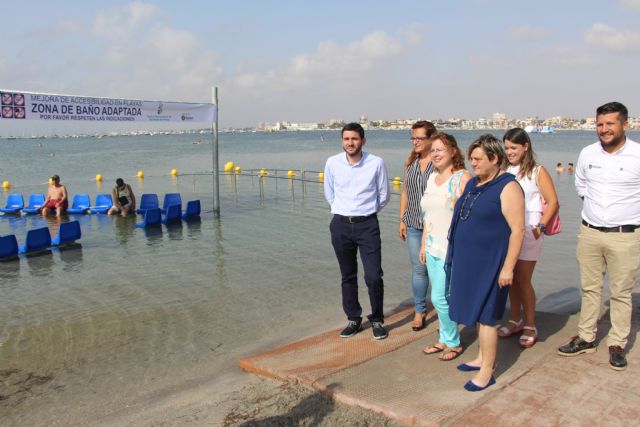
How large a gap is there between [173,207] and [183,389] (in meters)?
9.82

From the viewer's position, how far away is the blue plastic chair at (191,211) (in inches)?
563

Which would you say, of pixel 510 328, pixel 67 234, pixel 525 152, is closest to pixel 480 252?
pixel 525 152

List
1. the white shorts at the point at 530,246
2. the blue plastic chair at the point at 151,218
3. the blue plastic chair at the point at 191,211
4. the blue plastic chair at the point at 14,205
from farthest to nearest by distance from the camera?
the blue plastic chair at the point at 14,205 → the blue plastic chair at the point at 191,211 → the blue plastic chair at the point at 151,218 → the white shorts at the point at 530,246

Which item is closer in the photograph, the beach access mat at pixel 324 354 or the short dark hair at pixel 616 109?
the short dark hair at pixel 616 109

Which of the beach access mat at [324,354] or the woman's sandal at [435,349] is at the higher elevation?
the woman's sandal at [435,349]

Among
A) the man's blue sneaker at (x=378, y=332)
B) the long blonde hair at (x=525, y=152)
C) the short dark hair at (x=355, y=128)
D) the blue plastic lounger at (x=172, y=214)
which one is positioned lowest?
the man's blue sneaker at (x=378, y=332)

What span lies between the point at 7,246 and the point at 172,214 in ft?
15.0

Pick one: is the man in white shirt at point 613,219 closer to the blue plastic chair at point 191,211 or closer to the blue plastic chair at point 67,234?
the blue plastic chair at point 67,234

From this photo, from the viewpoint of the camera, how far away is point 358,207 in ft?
15.6

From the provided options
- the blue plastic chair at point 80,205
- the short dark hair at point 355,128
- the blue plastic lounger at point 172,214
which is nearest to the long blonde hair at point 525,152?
the short dark hair at point 355,128

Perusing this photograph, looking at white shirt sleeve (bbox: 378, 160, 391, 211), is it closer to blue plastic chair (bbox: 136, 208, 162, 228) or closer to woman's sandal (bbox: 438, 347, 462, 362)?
woman's sandal (bbox: 438, 347, 462, 362)

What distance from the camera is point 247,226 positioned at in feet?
43.5

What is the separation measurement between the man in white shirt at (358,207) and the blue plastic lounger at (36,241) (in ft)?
25.6

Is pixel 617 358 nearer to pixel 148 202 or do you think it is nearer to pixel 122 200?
pixel 122 200
